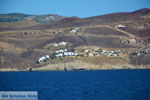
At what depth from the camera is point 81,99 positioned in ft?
203

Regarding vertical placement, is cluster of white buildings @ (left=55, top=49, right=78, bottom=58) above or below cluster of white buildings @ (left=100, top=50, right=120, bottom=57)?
above

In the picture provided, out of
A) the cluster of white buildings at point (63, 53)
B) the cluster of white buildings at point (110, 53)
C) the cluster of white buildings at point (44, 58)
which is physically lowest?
the cluster of white buildings at point (44, 58)

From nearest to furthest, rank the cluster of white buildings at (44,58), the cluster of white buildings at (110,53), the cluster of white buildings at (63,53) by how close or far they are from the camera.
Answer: the cluster of white buildings at (44,58)
the cluster of white buildings at (63,53)
the cluster of white buildings at (110,53)

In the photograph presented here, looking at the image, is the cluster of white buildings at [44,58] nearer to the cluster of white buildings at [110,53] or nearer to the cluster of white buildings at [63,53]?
the cluster of white buildings at [63,53]

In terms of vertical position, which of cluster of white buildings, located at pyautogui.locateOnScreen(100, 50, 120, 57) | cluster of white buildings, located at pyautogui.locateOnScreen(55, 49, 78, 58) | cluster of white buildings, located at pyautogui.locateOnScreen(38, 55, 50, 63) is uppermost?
cluster of white buildings, located at pyautogui.locateOnScreen(55, 49, 78, 58)

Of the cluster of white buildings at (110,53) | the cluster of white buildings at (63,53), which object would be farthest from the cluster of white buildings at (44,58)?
the cluster of white buildings at (110,53)

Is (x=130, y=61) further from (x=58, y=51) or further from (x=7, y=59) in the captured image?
(x=7, y=59)

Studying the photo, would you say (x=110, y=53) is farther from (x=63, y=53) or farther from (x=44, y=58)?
(x=44, y=58)

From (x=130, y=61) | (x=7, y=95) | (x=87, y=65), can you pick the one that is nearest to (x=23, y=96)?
(x=7, y=95)

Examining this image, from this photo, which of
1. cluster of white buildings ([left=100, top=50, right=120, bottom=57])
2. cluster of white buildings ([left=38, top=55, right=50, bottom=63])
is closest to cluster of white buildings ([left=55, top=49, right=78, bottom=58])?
cluster of white buildings ([left=38, top=55, right=50, bottom=63])

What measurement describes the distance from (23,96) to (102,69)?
14027 cm

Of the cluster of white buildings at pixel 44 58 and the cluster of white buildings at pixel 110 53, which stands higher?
the cluster of white buildings at pixel 110 53

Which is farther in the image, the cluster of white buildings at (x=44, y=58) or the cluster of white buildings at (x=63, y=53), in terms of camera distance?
the cluster of white buildings at (x=63, y=53)

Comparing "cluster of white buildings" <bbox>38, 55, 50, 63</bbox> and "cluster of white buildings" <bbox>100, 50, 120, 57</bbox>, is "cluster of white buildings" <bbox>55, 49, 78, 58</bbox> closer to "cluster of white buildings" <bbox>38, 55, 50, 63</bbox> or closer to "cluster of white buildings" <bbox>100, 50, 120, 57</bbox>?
"cluster of white buildings" <bbox>38, 55, 50, 63</bbox>
